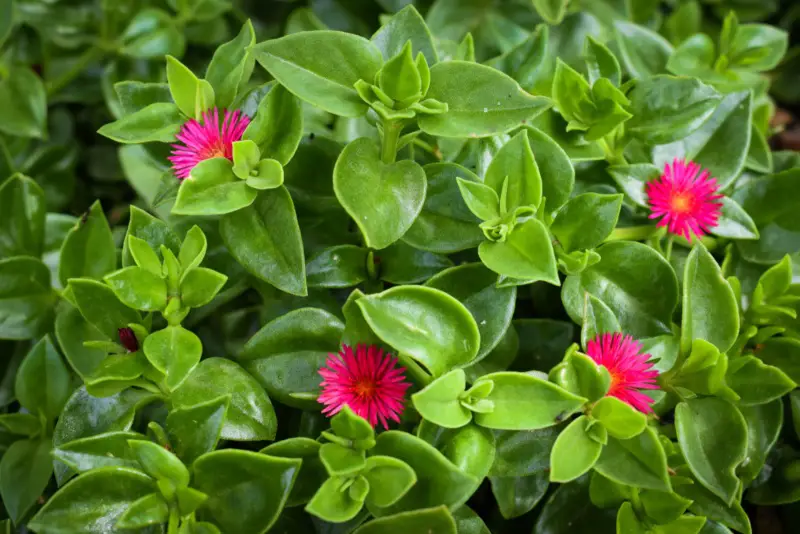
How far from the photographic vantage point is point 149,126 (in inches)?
25.5

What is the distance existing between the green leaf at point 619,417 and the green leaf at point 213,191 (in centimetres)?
34

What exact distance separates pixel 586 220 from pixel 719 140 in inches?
9.7

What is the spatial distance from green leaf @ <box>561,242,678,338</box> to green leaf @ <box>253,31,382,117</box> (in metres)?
0.26

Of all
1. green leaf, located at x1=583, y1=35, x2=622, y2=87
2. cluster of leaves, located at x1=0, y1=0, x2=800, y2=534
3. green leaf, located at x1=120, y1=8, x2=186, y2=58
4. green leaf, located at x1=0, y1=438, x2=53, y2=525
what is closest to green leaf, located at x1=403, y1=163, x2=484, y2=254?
cluster of leaves, located at x1=0, y1=0, x2=800, y2=534

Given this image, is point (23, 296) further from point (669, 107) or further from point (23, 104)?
point (669, 107)

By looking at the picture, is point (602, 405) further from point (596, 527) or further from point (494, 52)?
point (494, 52)

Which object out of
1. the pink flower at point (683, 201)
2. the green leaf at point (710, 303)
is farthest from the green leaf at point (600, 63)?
the green leaf at point (710, 303)

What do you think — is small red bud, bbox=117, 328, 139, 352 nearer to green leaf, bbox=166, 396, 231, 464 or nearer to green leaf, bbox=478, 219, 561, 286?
green leaf, bbox=166, 396, 231, 464

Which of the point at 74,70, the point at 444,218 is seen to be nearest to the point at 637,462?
the point at 444,218

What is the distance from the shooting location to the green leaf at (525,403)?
54 centimetres

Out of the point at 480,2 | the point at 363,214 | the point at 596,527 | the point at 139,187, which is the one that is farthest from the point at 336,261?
→ the point at 480,2

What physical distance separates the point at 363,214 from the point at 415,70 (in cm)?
13

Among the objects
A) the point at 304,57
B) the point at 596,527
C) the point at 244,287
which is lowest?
the point at 596,527

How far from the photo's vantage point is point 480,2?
1088 millimetres
